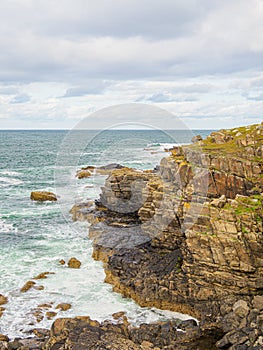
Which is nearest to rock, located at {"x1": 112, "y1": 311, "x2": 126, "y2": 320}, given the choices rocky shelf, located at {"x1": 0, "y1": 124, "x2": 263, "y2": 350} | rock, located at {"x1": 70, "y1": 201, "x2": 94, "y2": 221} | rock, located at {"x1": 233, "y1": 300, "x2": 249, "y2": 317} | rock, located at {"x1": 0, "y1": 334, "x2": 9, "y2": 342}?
rocky shelf, located at {"x1": 0, "y1": 124, "x2": 263, "y2": 350}

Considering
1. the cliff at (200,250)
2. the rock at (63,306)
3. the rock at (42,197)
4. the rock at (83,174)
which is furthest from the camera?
the rock at (83,174)

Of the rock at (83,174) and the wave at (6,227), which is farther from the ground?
the rock at (83,174)

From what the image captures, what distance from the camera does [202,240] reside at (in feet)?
82.5

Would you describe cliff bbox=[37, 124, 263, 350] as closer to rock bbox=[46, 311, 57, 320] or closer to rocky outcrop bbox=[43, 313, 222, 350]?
rocky outcrop bbox=[43, 313, 222, 350]

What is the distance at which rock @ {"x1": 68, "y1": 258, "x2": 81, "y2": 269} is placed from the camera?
108ft

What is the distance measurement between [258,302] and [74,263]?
52.5 ft

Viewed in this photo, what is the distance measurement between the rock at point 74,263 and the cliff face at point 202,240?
230cm

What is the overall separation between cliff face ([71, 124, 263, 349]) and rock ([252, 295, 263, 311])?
58mm

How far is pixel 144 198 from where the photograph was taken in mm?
37969

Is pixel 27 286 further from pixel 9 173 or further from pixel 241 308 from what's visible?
pixel 9 173

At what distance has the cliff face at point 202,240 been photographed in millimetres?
24000

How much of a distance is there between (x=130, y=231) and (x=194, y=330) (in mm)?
15725

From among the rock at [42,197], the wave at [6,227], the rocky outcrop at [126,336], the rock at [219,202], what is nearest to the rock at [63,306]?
the rocky outcrop at [126,336]

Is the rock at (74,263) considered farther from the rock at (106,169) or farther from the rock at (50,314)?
the rock at (106,169)
